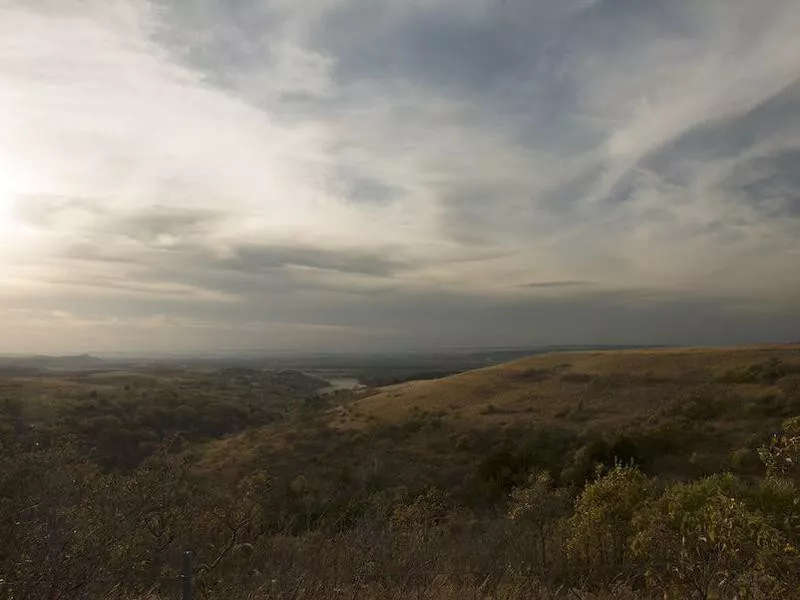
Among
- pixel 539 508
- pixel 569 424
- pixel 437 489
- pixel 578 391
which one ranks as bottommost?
pixel 437 489

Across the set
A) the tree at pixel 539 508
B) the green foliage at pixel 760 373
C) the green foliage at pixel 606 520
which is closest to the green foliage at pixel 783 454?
the tree at pixel 539 508

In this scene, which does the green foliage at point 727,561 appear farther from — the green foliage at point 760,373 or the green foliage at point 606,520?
the green foliage at point 760,373

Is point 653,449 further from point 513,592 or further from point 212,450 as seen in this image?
point 212,450

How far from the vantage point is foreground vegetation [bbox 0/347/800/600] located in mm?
6969

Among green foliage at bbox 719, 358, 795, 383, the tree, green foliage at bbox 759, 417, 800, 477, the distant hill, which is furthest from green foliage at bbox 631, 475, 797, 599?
green foliage at bbox 719, 358, 795, 383

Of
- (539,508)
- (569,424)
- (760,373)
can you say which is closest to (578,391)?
(569,424)

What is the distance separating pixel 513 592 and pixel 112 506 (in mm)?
6656

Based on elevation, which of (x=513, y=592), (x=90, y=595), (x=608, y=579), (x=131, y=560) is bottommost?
(x=608, y=579)

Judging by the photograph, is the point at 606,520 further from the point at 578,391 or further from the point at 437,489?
the point at 578,391

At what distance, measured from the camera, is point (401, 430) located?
155 feet

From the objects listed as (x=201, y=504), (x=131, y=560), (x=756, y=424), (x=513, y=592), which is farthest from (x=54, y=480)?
(x=756, y=424)

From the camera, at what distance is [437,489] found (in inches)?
1223

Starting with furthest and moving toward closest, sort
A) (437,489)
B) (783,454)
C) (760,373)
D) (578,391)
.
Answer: (578,391)
(760,373)
(437,489)
(783,454)

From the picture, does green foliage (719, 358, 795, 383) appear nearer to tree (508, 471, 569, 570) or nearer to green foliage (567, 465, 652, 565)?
green foliage (567, 465, 652, 565)
